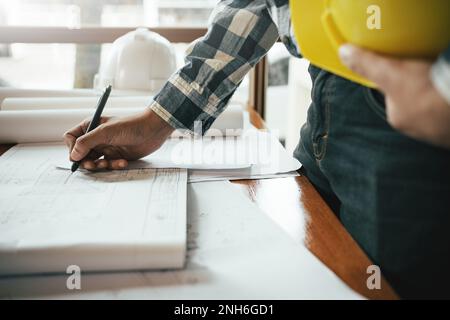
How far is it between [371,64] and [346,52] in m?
0.03

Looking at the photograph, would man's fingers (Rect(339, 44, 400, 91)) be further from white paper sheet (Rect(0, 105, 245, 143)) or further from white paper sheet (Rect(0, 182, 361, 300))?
white paper sheet (Rect(0, 105, 245, 143))

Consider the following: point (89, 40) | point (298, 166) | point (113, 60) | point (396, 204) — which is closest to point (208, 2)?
point (89, 40)

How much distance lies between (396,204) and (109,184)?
0.39m

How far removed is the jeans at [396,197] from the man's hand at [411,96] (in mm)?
116

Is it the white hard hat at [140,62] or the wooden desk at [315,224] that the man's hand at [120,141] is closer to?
the wooden desk at [315,224]

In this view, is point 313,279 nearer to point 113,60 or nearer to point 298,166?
point 298,166

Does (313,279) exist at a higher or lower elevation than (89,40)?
lower

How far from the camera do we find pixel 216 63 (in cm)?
74

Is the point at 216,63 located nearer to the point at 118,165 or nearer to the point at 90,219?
the point at 118,165

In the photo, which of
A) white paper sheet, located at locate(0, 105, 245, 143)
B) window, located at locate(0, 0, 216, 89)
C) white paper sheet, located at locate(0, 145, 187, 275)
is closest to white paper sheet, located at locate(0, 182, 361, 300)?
white paper sheet, located at locate(0, 145, 187, 275)

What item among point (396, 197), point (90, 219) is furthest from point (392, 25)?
point (90, 219)

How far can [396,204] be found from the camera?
485 millimetres

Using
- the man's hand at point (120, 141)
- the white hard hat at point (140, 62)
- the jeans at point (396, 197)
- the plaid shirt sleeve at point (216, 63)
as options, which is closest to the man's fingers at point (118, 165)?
the man's hand at point (120, 141)
